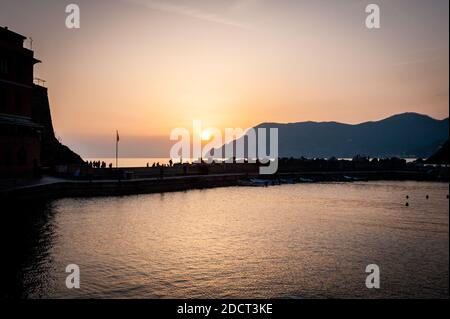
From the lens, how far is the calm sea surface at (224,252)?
15.0 metres

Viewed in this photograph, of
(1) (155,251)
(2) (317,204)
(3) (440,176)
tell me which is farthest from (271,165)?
(1) (155,251)

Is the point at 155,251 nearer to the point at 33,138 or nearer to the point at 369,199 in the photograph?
the point at 33,138

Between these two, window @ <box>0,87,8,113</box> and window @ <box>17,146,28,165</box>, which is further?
window @ <box>0,87,8,113</box>

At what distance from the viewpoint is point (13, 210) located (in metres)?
29.3

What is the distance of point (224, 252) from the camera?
21047 mm

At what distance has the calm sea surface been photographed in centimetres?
1500

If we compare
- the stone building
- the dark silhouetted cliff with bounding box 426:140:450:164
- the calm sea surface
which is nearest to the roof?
the stone building

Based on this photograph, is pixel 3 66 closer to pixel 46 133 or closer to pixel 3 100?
pixel 3 100

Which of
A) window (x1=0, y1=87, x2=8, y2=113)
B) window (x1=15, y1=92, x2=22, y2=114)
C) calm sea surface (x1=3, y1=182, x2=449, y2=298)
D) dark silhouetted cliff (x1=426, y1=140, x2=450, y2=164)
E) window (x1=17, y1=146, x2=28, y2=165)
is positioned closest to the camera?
calm sea surface (x1=3, y1=182, x2=449, y2=298)

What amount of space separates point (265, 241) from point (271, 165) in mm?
66236

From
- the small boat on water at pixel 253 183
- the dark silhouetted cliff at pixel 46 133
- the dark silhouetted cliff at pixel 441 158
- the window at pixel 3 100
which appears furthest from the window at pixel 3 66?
the dark silhouetted cliff at pixel 441 158

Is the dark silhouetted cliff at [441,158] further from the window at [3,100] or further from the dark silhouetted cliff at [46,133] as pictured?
the dark silhouetted cliff at [46,133]

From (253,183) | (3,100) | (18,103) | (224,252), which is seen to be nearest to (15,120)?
(3,100)

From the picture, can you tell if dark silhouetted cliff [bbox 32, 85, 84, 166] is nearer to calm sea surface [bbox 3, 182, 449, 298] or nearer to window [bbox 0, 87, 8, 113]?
window [bbox 0, 87, 8, 113]
